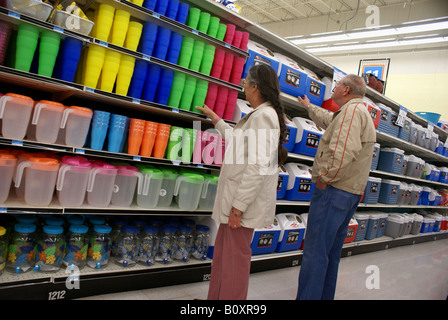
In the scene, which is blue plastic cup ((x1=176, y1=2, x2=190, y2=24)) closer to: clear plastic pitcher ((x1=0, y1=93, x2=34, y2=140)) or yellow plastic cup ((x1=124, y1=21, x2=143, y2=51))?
yellow plastic cup ((x1=124, y1=21, x2=143, y2=51))

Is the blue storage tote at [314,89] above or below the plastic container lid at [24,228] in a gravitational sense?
above

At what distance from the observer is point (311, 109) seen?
3.19 meters

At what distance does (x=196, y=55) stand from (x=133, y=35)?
0.53 metres

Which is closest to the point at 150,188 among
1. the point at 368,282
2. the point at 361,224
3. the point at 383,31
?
the point at 368,282

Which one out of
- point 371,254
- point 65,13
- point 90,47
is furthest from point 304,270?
point 371,254

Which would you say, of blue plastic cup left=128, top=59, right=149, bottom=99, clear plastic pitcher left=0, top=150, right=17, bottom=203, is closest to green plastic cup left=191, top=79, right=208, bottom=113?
blue plastic cup left=128, top=59, right=149, bottom=99

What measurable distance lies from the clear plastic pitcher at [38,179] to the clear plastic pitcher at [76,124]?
19 centimetres

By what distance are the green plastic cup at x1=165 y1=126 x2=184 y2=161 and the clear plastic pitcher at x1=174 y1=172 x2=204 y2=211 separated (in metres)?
0.19

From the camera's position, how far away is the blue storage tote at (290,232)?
3506 mm

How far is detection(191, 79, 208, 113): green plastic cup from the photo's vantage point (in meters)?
2.65

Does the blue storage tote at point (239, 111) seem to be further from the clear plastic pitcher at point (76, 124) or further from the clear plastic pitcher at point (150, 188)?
the clear plastic pitcher at point (76, 124)

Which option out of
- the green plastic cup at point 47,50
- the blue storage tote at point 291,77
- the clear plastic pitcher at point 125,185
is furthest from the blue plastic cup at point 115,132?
the blue storage tote at point 291,77

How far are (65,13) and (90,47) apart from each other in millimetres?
246
